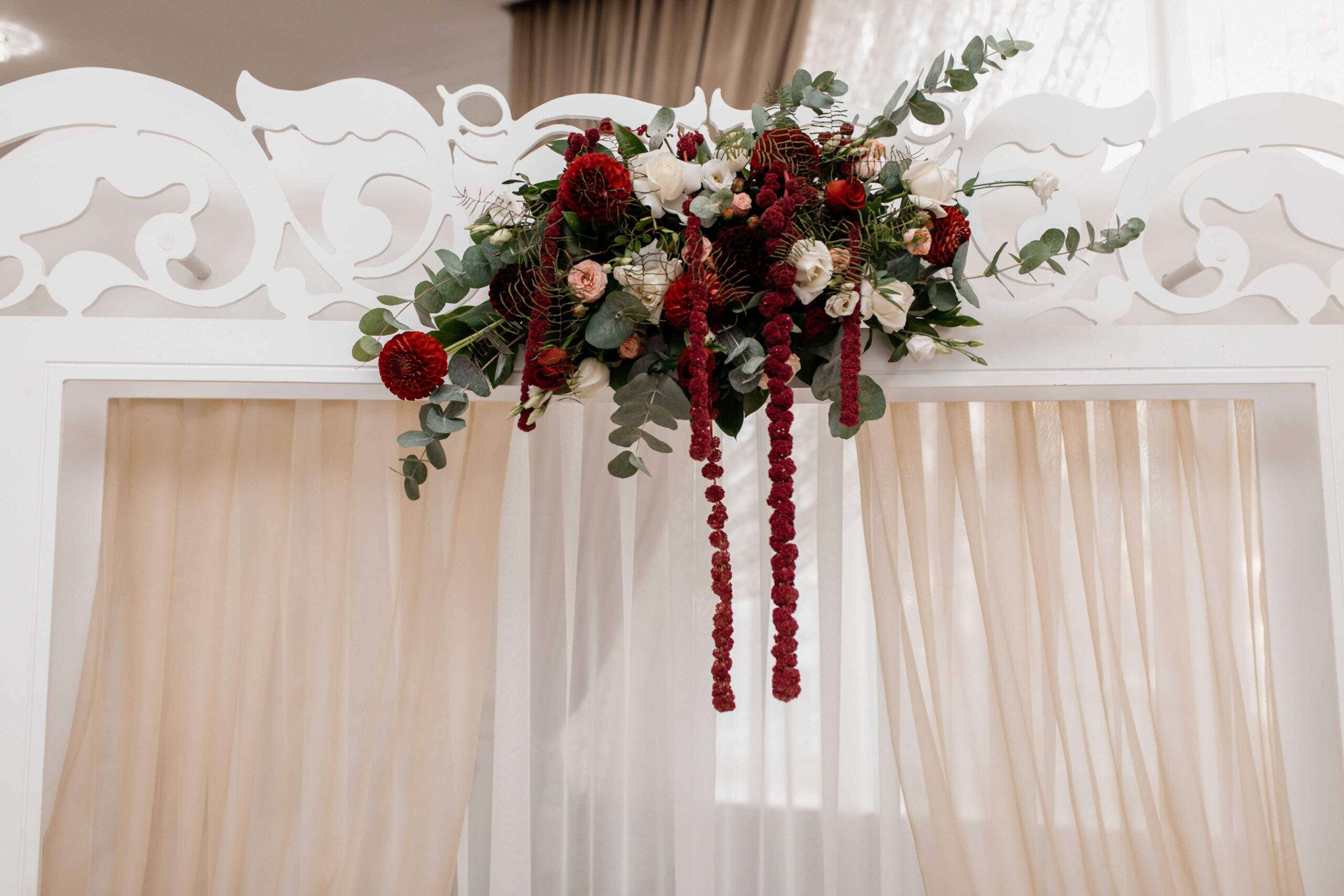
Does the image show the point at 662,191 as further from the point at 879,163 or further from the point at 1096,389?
the point at 1096,389

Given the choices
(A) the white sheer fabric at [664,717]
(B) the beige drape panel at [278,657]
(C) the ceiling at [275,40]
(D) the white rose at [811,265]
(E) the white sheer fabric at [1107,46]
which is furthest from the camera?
(C) the ceiling at [275,40]

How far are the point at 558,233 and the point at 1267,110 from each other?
1095 millimetres

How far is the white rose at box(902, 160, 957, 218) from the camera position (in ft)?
3.57

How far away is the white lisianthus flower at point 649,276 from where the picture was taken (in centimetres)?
104

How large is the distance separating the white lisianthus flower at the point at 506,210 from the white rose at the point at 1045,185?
72cm

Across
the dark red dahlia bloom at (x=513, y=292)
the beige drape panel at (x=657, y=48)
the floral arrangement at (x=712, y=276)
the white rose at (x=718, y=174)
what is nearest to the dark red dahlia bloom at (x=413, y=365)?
the floral arrangement at (x=712, y=276)

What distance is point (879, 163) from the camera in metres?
1.09

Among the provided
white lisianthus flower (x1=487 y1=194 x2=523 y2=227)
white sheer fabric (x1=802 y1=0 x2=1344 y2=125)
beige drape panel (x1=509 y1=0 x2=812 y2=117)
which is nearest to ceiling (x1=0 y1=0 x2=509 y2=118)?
beige drape panel (x1=509 y1=0 x2=812 y2=117)

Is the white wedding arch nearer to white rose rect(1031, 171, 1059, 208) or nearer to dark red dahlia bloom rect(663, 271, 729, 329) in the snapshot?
white rose rect(1031, 171, 1059, 208)

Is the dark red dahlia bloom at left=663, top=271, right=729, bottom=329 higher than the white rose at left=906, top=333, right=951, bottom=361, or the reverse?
the dark red dahlia bloom at left=663, top=271, right=729, bottom=329

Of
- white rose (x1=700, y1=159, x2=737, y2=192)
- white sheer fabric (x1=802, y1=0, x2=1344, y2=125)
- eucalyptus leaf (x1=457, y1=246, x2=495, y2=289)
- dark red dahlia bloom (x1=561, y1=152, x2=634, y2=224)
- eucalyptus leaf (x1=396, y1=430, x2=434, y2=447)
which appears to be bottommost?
eucalyptus leaf (x1=396, y1=430, x2=434, y2=447)

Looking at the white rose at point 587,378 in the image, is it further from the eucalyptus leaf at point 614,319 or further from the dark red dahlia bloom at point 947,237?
the dark red dahlia bloom at point 947,237

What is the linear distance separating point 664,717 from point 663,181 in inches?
40.7

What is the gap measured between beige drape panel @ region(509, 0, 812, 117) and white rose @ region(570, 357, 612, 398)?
4.71 ft
